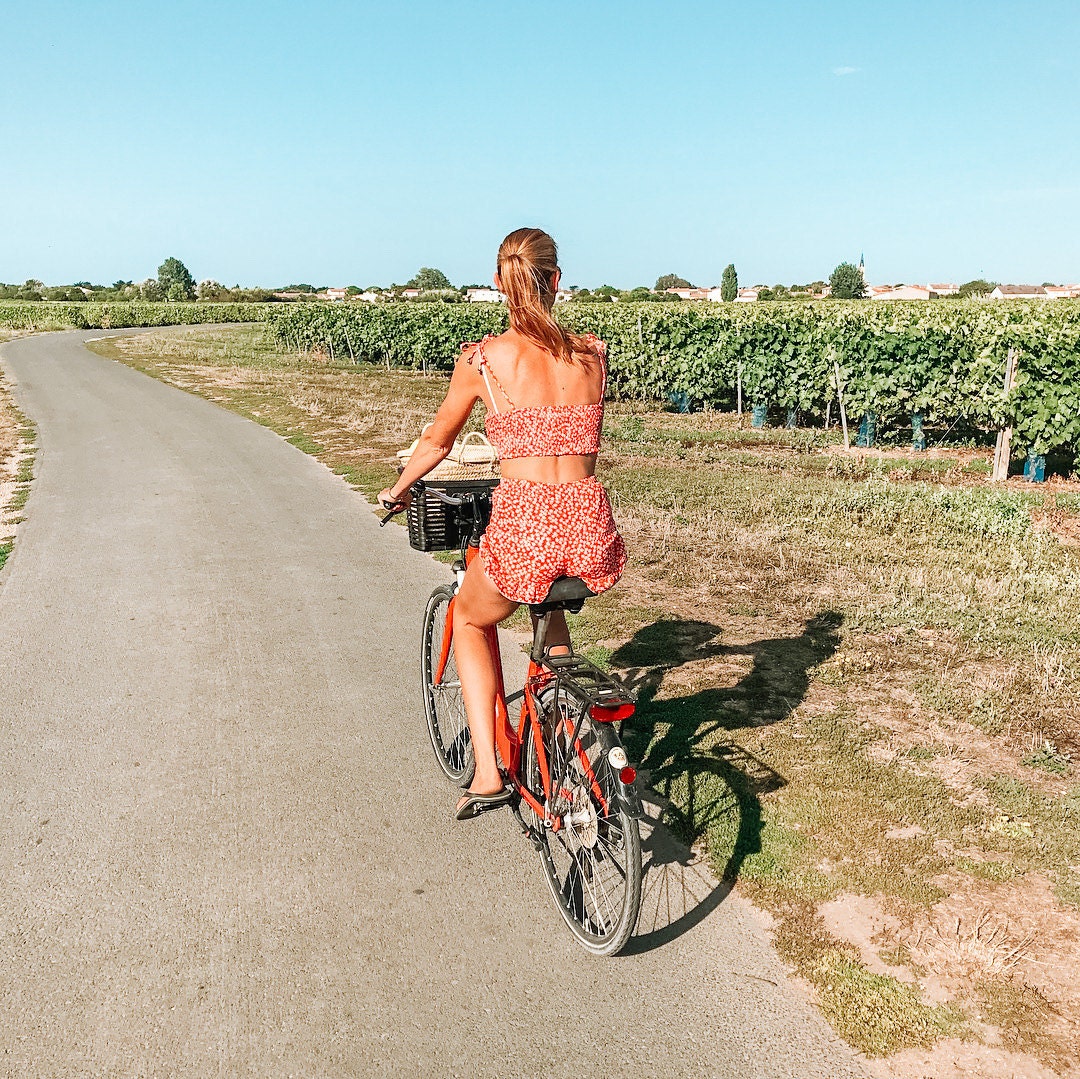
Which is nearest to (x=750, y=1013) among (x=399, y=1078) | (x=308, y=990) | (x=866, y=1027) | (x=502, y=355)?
(x=866, y=1027)

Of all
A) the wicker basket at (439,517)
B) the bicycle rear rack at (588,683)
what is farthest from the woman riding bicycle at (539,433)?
the wicker basket at (439,517)

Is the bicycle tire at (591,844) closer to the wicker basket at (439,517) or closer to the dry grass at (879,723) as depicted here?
the dry grass at (879,723)

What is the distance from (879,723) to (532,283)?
3.09 m

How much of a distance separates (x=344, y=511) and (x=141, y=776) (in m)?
5.81

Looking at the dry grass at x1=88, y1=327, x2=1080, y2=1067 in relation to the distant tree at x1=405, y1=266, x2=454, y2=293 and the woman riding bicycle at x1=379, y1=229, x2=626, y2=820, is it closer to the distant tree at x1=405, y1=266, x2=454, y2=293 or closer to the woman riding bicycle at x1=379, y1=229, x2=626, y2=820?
the woman riding bicycle at x1=379, y1=229, x2=626, y2=820

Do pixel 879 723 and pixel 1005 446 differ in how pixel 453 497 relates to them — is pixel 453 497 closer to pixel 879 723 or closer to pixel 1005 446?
pixel 879 723

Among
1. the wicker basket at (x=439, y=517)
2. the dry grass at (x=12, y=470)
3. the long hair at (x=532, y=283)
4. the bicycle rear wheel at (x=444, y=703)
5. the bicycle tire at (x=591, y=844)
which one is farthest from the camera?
the dry grass at (x=12, y=470)

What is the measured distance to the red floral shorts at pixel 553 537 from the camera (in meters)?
3.10

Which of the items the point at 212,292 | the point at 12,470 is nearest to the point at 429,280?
the point at 212,292

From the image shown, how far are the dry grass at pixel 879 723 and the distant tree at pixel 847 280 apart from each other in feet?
354

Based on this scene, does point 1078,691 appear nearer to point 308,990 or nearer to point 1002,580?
point 1002,580

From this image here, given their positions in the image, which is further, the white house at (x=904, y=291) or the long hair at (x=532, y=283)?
the white house at (x=904, y=291)

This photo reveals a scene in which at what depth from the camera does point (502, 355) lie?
3135 millimetres

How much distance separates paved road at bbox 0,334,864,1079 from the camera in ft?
9.14
